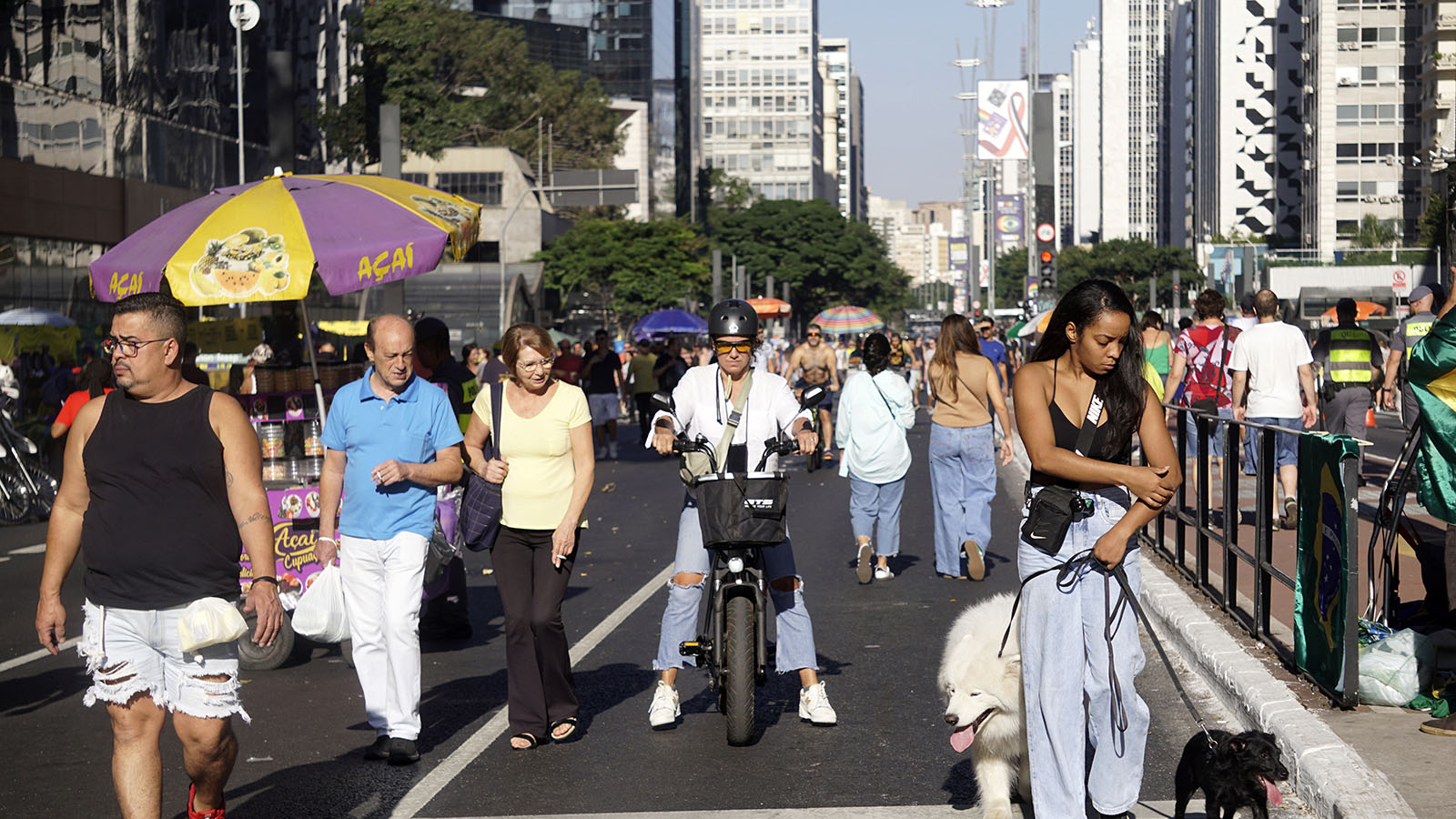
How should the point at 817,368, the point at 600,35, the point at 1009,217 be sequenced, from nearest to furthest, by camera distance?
the point at 817,368 < the point at 1009,217 < the point at 600,35

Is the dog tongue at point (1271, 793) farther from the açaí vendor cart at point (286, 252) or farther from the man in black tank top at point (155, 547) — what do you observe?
the açaí vendor cart at point (286, 252)

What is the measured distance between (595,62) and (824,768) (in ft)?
372

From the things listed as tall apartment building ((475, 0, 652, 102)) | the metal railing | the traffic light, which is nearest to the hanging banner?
the metal railing

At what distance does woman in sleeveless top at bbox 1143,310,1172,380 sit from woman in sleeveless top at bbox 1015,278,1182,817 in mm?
9902

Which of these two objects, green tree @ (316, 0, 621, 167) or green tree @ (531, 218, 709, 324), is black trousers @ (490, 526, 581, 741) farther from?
green tree @ (316, 0, 621, 167)

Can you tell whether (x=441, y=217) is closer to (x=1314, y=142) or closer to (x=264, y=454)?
(x=264, y=454)

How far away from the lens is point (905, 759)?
6355 mm

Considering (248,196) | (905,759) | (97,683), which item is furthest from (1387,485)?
(248,196)

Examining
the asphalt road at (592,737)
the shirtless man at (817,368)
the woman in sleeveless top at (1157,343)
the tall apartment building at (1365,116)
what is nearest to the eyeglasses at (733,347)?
the asphalt road at (592,737)

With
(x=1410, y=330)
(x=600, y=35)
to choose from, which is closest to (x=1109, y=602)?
(x=1410, y=330)

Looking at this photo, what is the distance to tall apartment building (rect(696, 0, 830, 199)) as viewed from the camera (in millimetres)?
186250

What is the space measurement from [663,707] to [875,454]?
4736 mm

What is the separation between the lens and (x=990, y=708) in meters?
5.12

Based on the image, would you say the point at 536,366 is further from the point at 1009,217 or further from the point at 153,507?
the point at 1009,217
